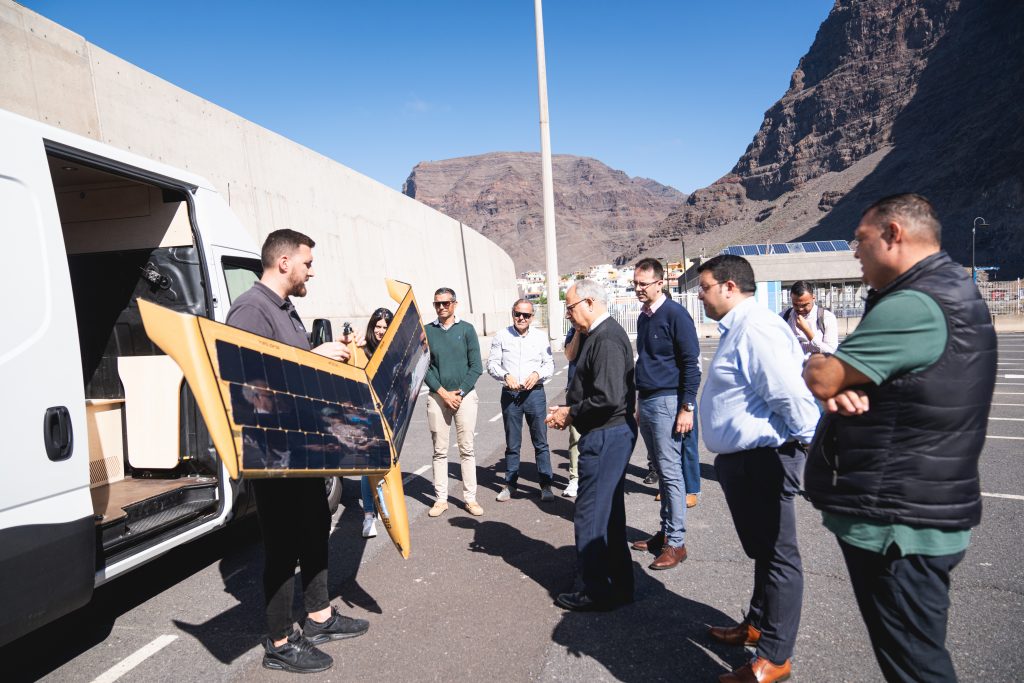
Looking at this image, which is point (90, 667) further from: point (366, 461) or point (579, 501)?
point (579, 501)

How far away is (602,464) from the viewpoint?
3.64 m

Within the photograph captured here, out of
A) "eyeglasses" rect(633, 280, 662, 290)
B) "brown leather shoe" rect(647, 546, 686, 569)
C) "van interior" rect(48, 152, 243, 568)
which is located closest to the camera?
"brown leather shoe" rect(647, 546, 686, 569)

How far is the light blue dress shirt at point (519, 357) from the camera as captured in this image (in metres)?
6.05

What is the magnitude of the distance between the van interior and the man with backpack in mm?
5121

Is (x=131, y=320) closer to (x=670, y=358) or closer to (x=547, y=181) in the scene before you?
(x=670, y=358)

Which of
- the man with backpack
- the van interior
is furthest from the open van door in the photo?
the man with backpack

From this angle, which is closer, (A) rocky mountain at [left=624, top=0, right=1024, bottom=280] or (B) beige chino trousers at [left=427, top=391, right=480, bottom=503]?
(B) beige chino trousers at [left=427, top=391, right=480, bottom=503]

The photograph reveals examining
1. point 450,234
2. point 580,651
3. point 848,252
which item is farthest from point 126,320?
point 848,252

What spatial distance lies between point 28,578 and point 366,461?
144 cm

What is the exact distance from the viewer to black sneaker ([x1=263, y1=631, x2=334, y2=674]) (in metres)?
3.13

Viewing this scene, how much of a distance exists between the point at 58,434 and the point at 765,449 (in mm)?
3181

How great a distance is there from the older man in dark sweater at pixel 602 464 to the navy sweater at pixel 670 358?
1.03 metres

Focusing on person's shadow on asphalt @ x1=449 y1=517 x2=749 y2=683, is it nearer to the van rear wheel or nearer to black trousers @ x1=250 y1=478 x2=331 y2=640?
black trousers @ x1=250 y1=478 x2=331 y2=640

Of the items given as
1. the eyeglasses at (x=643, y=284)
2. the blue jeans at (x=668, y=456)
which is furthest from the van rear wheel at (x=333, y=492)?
the eyeglasses at (x=643, y=284)
